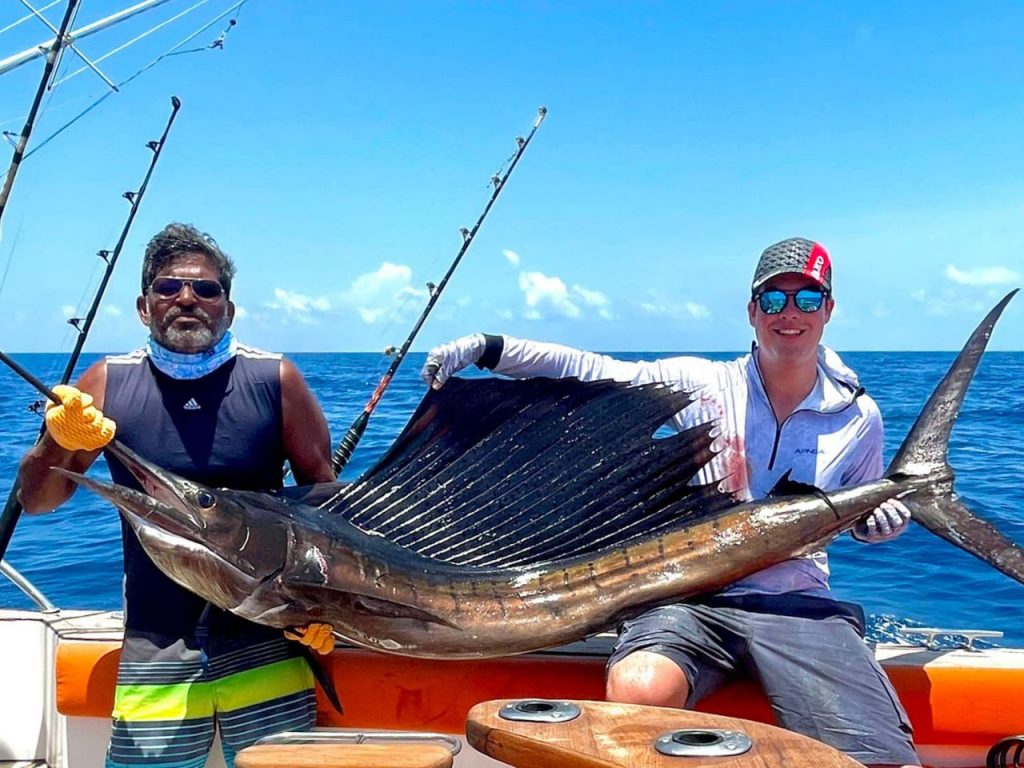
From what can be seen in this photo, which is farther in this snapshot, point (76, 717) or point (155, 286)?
point (76, 717)

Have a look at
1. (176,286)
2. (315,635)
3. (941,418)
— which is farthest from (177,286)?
(941,418)

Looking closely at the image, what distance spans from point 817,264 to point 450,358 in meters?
0.88

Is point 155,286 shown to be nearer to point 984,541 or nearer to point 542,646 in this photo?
point 542,646

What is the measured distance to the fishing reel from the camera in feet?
5.92

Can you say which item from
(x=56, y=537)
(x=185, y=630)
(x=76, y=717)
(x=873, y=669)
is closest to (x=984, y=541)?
(x=873, y=669)

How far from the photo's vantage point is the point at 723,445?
2.15 metres

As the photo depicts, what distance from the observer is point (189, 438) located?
76.6 inches

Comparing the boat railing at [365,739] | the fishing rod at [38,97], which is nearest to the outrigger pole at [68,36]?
the fishing rod at [38,97]

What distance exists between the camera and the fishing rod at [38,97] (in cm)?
241

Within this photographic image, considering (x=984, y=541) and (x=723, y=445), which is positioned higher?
(x=723, y=445)

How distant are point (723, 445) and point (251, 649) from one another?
1181 mm

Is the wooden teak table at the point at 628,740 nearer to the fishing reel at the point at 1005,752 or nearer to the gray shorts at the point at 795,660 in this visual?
the gray shorts at the point at 795,660

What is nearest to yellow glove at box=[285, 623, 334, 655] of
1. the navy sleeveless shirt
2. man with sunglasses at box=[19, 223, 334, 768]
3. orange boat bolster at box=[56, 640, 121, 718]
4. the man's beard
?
man with sunglasses at box=[19, 223, 334, 768]

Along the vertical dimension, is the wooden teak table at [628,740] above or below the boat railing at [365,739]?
above
